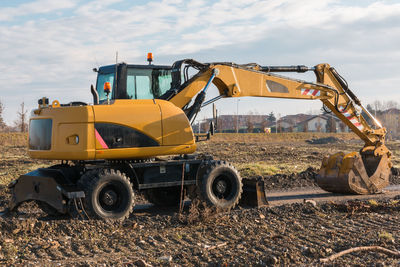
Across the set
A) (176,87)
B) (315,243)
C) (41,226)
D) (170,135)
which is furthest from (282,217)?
(41,226)

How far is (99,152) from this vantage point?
29.0 ft

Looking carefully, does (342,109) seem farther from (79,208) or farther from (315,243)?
(79,208)

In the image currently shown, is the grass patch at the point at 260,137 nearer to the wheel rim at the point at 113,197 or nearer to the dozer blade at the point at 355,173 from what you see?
the dozer blade at the point at 355,173

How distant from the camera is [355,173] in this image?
12.2 m

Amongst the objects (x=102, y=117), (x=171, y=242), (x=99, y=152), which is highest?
(x=102, y=117)

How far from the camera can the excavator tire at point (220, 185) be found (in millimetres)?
9844

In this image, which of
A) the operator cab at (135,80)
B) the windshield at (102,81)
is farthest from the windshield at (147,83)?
the windshield at (102,81)

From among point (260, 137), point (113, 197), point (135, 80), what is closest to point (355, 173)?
point (135, 80)

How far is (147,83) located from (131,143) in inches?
60.9

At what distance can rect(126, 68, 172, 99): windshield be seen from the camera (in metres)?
9.83

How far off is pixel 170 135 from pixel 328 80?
5556 millimetres

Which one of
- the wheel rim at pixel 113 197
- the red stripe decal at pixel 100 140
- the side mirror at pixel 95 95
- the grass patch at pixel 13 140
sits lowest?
the wheel rim at pixel 113 197

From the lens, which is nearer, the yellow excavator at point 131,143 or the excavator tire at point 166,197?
the yellow excavator at point 131,143

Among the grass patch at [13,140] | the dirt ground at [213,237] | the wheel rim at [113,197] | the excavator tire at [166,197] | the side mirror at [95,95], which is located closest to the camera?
the dirt ground at [213,237]
